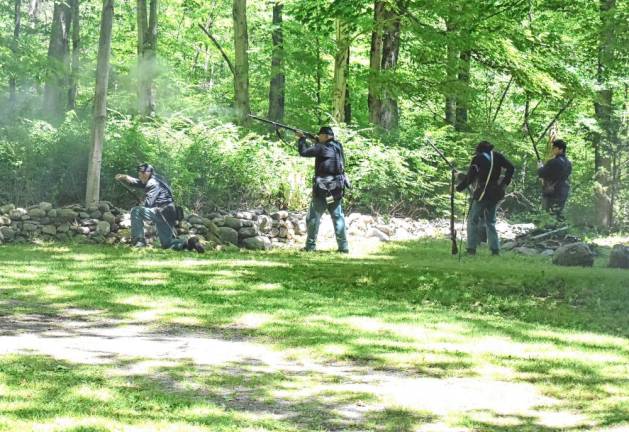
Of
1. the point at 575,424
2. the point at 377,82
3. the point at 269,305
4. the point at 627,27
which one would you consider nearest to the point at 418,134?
the point at 377,82

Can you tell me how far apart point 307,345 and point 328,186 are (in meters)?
7.42

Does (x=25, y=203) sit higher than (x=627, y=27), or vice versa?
(x=627, y=27)

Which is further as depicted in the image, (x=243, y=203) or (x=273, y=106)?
(x=273, y=106)

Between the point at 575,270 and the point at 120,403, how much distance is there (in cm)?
893

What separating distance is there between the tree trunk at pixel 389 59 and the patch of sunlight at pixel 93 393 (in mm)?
16236

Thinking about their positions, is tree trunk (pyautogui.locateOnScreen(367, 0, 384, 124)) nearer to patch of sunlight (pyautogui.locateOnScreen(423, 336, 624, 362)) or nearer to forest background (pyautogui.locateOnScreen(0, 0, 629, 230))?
forest background (pyautogui.locateOnScreen(0, 0, 629, 230))

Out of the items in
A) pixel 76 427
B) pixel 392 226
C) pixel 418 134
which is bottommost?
pixel 76 427

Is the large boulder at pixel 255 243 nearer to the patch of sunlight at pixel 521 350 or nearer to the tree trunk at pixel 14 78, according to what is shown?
the tree trunk at pixel 14 78

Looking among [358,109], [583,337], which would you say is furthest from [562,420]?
[358,109]

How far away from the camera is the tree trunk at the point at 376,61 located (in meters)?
21.4

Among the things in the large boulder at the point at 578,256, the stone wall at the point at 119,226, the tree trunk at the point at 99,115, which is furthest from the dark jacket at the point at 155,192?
the large boulder at the point at 578,256

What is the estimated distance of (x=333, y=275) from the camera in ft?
40.3

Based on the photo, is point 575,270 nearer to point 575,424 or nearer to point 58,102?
point 575,424

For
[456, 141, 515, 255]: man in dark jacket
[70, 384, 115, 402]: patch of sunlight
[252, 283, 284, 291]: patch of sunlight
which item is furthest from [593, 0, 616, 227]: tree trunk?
[70, 384, 115, 402]: patch of sunlight
